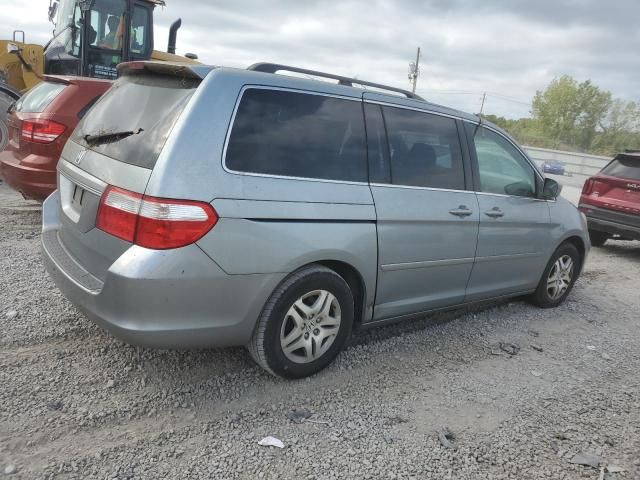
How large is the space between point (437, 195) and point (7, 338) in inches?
121

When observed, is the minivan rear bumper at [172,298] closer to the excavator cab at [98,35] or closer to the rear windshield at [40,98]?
the rear windshield at [40,98]

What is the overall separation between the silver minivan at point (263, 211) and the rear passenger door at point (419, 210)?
12 mm

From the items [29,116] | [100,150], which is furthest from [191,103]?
[29,116]

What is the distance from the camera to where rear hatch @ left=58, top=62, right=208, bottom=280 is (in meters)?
2.69

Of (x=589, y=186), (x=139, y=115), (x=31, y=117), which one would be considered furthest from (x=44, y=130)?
(x=589, y=186)

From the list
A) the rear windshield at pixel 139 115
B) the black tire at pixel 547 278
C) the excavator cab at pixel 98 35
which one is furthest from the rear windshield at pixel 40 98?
the black tire at pixel 547 278

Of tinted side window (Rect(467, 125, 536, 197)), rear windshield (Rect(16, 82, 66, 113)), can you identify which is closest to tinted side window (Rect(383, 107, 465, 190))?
tinted side window (Rect(467, 125, 536, 197))

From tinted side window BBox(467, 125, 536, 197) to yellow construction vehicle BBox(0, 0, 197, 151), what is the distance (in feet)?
23.4

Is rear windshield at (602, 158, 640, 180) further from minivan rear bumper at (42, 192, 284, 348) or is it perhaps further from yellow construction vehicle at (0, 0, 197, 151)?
yellow construction vehicle at (0, 0, 197, 151)

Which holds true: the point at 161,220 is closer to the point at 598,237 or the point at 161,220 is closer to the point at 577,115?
the point at 598,237

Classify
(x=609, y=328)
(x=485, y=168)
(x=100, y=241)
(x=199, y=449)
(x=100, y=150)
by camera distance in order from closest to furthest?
(x=199, y=449), (x=100, y=241), (x=100, y=150), (x=485, y=168), (x=609, y=328)

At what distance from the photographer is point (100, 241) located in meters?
2.76

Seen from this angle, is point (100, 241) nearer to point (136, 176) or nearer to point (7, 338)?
point (136, 176)

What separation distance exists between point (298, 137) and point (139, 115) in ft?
2.98
